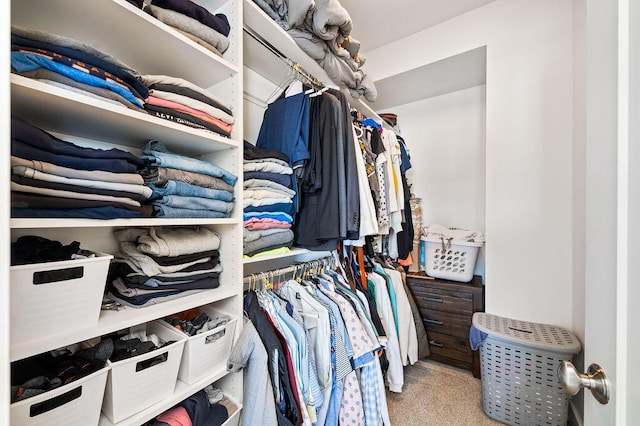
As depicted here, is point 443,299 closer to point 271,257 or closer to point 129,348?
point 271,257

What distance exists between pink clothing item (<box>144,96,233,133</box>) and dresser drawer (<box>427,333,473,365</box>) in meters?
2.14

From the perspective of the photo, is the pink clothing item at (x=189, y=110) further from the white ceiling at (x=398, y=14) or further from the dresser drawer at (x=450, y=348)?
the dresser drawer at (x=450, y=348)

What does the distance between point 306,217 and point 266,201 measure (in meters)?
0.26

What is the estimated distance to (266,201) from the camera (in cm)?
107

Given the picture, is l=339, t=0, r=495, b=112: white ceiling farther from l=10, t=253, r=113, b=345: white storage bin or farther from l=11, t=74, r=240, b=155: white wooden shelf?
l=10, t=253, r=113, b=345: white storage bin

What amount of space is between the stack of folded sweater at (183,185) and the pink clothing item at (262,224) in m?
0.13

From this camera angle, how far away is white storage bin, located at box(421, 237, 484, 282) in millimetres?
1969

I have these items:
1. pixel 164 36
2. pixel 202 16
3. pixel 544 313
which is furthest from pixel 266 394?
pixel 544 313

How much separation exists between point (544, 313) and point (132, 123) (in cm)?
237

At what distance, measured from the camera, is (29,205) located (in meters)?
0.53

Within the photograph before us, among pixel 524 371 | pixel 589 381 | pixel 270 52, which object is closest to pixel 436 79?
pixel 270 52

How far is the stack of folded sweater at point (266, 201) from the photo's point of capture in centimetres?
104

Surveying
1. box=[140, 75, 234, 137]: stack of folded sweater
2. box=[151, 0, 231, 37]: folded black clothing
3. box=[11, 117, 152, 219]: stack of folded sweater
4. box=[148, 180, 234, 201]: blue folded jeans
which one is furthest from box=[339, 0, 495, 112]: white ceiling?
box=[11, 117, 152, 219]: stack of folded sweater

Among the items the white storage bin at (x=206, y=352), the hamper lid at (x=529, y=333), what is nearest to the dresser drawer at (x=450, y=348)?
the hamper lid at (x=529, y=333)
